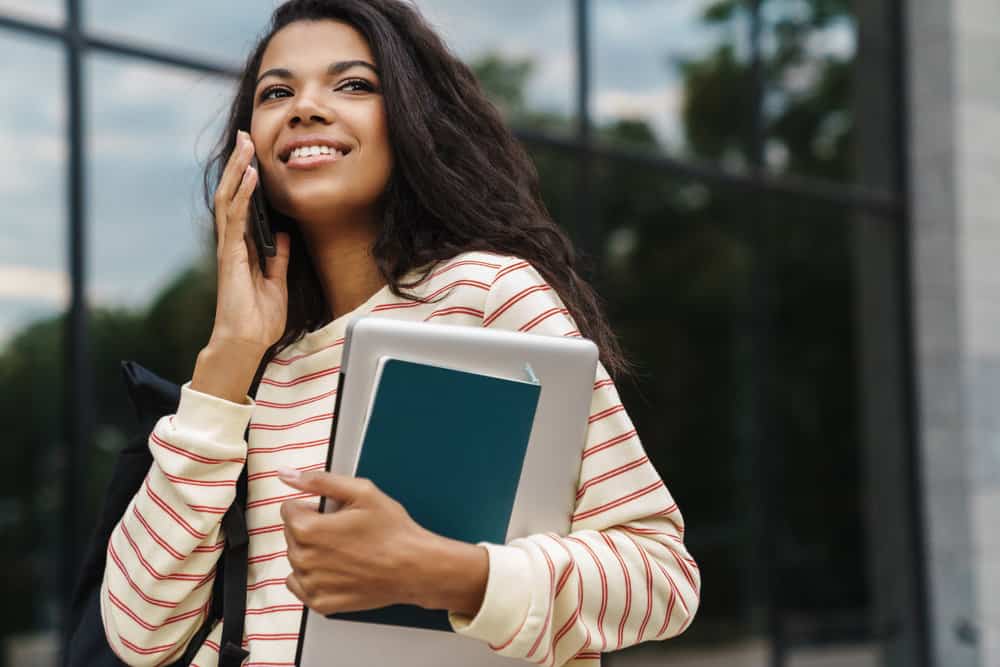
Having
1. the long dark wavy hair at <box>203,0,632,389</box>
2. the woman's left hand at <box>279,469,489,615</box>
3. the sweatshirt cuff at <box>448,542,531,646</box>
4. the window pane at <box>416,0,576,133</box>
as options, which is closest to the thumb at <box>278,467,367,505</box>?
the woman's left hand at <box>279,469,489,615</box>

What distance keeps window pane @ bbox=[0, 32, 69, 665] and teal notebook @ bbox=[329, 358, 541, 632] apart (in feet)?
11.1

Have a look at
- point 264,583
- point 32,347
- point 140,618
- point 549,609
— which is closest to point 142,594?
point 140,618

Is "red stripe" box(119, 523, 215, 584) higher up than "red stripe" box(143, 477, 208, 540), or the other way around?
"red stripe" box(143, 477, 208, 540)

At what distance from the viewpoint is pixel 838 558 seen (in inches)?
263

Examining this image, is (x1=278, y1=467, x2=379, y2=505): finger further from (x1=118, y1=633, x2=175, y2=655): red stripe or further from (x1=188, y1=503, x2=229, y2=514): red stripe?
(x1=118, y1=633, x2=175, y2=655): red stripe

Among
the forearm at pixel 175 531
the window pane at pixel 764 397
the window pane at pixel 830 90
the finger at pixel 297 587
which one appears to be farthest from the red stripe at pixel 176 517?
the window pane at pixel 830 90

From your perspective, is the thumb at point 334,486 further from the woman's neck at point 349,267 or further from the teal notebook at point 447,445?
the woman's neck at point 349,267

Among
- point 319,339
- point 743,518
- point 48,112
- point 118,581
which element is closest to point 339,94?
point 319,339

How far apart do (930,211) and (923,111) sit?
0.55 m

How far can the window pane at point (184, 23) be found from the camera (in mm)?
4309

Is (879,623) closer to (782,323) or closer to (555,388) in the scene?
(782,323)

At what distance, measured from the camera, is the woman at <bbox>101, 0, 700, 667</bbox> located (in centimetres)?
106

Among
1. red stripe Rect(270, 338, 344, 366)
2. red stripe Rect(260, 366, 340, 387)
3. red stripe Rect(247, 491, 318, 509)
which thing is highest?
red stripe Rect(270, 338, 344, 366)

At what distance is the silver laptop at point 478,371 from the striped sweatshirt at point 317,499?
28 millimetres
